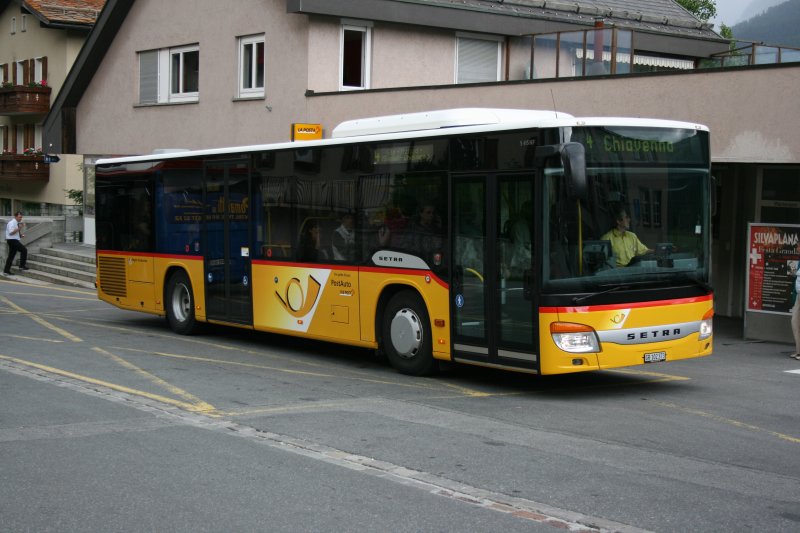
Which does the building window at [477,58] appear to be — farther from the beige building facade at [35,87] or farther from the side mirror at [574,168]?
the beige building facade at [35,87]

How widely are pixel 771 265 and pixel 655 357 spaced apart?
6.16 m

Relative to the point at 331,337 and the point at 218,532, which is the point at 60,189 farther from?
the point at 218,532

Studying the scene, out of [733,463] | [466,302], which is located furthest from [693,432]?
[466,302]

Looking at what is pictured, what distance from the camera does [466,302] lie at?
1150 centimetres

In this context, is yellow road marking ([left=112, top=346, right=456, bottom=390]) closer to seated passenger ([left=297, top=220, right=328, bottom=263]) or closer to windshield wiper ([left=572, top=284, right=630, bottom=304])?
seated passenger ([left=297, top=220, right=328, bottom=263])

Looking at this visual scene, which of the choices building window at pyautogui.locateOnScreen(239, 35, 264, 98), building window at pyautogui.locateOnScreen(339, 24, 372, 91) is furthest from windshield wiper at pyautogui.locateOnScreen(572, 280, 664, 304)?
building window at pyautogui.locateOnScreen(239, 35, 264, 98)

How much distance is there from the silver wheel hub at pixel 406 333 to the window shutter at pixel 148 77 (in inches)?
724

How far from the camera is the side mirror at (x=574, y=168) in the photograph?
10094 mm

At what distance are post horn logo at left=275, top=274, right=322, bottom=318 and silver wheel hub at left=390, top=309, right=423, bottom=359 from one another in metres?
1.64

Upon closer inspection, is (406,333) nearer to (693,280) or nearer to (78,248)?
(693,280)

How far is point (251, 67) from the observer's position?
2527cm

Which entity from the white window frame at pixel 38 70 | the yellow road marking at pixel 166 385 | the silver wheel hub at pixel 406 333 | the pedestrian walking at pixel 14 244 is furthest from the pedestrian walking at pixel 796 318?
the white window frame at pixel 38 70

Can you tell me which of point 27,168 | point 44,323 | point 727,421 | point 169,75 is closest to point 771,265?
point 727,421

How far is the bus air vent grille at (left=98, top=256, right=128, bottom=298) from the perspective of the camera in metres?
18.5
